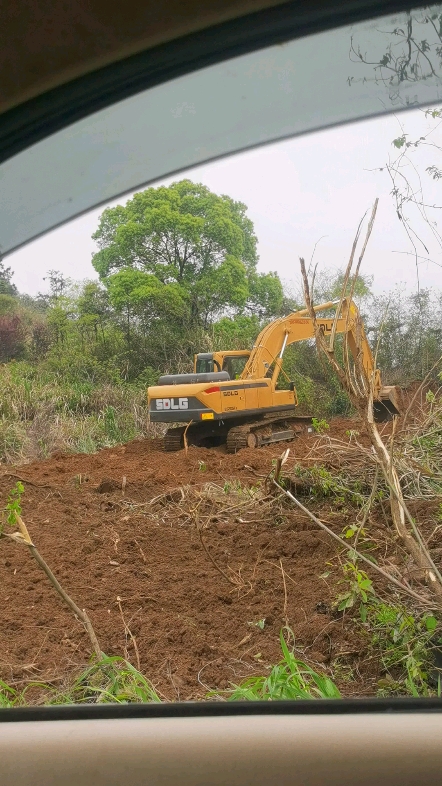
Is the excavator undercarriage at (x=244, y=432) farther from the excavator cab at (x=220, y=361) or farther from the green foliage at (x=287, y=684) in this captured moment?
the green foliage at (x=287, y=684)

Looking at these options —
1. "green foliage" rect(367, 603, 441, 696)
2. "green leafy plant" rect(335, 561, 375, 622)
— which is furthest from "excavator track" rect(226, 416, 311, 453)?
"green foliage" rect(367, 603, 441, 696)

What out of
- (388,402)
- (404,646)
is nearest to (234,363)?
(388,402)

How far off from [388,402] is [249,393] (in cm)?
159

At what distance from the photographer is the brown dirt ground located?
89.7 inches

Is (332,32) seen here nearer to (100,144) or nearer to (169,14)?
(169,14)

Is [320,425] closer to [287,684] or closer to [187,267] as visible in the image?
[187,267]

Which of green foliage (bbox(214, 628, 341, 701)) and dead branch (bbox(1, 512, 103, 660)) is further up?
dead branch (bbox(1, 512, 103, 660))

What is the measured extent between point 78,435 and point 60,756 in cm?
153

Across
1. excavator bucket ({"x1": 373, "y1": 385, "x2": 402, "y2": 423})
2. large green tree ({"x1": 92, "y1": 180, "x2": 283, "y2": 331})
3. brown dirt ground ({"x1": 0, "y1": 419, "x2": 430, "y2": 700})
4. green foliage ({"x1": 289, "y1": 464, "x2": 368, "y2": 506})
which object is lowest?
brown dirt ground ({"x1": 0, "y1": 419, "x2": 430, "y2": 700})

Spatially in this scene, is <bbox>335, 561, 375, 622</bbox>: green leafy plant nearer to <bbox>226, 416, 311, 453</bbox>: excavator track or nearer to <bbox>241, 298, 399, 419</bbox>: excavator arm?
<bbox>241, 298, 399, 419</bbox>: excavator arm

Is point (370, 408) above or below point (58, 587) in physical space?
above

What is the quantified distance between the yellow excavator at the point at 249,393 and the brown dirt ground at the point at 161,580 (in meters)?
0.18

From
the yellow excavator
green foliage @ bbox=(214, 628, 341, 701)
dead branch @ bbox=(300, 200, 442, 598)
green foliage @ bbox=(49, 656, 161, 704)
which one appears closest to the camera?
green foliage @ bbox=(214, 628, 341, 701)

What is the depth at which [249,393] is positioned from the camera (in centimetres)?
415
